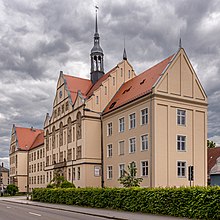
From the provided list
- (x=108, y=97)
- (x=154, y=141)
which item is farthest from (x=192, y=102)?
(x=108, y=97)

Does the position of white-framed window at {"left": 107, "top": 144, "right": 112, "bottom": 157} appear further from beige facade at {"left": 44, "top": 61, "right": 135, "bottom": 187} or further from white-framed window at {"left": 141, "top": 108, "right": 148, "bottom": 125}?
white-framed window at {"left": 141, "top": 108, "right": 148, "bottom": 125}

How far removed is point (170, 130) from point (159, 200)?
16.9m

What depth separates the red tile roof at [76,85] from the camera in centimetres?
5462

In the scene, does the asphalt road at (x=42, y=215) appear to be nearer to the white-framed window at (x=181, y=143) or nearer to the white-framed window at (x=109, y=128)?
the white-framed window at (x=181, y=143)

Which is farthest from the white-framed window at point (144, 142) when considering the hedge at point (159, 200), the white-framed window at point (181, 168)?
the hedge at point (159, 200)

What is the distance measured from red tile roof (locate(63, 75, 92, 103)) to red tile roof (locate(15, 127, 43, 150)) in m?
40.5

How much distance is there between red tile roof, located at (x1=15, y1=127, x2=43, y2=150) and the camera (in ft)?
305

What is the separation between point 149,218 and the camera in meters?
18.8

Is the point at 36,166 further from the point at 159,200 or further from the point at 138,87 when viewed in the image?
the point at 159,200

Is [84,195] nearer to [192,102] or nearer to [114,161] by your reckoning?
[114,161]

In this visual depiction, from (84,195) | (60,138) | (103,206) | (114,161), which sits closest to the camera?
(103,206)

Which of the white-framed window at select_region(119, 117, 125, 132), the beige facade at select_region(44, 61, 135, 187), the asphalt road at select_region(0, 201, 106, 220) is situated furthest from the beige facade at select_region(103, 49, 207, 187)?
the asphalt road at select_region(0, 201, 106, 220)

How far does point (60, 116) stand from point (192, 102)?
23.6m

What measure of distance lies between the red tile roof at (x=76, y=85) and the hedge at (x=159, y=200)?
2409 cm
